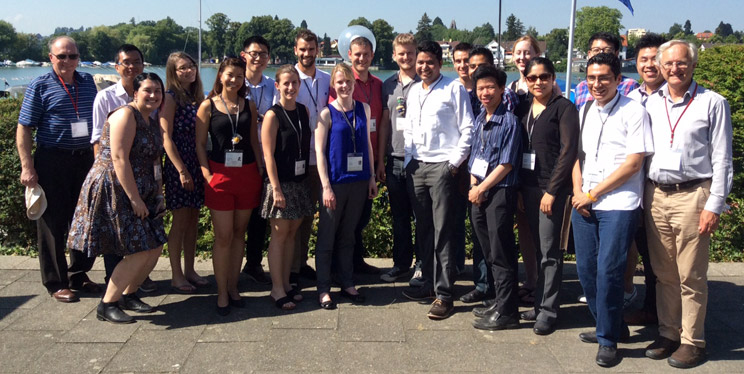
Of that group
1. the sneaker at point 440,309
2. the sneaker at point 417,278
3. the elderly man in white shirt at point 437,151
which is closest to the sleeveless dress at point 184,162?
the elderly man in white shirt at point 437,151

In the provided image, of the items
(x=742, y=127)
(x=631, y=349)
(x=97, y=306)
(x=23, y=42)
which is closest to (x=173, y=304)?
(x=97, y=306)

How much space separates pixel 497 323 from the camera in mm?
4086

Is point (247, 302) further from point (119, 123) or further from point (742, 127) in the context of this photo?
point (742, 127)

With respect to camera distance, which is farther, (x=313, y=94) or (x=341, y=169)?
(x=313, y=94)

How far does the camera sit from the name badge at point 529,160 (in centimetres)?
395

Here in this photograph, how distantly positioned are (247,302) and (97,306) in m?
1.10

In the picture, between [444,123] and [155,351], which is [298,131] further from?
[155,351]

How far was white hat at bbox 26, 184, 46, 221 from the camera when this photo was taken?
14.2 ft

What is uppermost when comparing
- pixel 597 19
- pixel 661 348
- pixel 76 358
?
pixel 597 19

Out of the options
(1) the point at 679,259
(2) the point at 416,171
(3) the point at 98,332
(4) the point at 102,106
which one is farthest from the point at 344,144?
(1) the point at 679,259

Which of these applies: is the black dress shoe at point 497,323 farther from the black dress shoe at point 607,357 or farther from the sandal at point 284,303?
the sandal at point 284,303

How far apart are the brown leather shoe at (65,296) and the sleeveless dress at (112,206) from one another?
2.33 feet

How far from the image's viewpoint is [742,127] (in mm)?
6488

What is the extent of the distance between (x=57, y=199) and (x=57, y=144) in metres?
0.43
